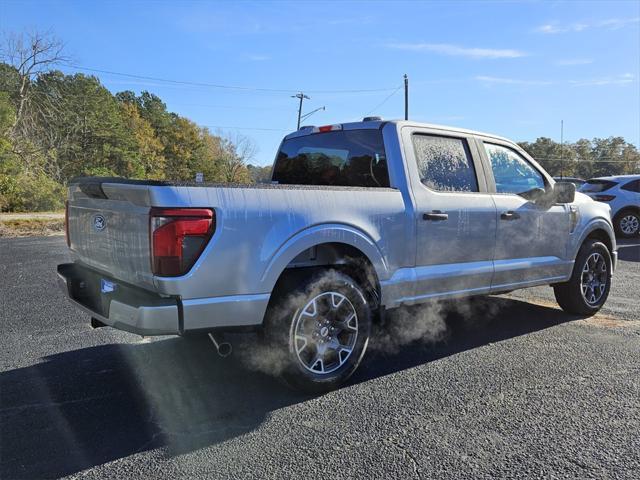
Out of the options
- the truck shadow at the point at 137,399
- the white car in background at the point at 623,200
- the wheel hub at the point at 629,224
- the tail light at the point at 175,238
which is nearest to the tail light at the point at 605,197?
the white car in background at the point at 623,200

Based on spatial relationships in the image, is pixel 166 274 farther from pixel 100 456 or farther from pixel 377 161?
pixel 377 161

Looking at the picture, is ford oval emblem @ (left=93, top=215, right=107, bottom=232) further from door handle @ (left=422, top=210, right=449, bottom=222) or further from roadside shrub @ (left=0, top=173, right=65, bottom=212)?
roadside shrub @ (left=0, top=173, right=65, bottom=212)

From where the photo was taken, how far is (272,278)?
3211 millimetres

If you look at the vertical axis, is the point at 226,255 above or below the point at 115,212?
below

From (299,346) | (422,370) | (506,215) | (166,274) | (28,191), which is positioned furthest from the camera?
(28,191)

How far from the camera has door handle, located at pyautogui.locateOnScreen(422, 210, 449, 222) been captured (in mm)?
4047

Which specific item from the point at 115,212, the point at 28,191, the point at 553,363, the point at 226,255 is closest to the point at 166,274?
the point at 226,255

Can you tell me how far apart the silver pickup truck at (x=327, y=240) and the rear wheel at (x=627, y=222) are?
8872 millimetres

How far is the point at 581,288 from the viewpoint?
552 centimetres

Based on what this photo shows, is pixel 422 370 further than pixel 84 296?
Yes

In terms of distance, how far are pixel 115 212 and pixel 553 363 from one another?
351cm

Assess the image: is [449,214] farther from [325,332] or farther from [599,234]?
[599,234]

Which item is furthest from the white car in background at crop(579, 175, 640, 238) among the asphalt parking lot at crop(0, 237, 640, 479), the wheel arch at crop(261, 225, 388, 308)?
the wheel arch at crop(261, 225, 388, 308)

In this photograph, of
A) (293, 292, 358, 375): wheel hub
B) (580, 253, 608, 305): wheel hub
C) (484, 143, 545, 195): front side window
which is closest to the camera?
(293, 292, 358, 375): wheel hub
